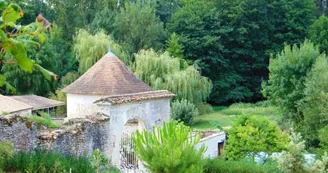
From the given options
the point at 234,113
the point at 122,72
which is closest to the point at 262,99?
the point at 234,113

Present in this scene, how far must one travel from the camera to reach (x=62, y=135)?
12.3 meters

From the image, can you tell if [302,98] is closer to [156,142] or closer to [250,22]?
[156,142]

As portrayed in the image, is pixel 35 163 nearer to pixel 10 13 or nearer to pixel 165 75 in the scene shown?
pixel 10 13

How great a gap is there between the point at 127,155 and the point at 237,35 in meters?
27.9

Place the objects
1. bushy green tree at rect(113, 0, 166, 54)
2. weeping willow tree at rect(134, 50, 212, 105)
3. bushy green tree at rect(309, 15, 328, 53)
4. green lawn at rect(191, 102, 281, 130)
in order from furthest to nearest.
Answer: bushy green tree at rect(309, 15, 328, 53), bushy green tree at rect(113, 0, 166, 54), green lawn at rect(191, 102, 281, 130), weeping willow tree at rect(134, 50, 212, 105)

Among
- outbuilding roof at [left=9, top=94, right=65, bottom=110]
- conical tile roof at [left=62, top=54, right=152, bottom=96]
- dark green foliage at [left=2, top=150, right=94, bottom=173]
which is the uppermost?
conical tile roof at [left=62, top=54, right=152, bottom=96]

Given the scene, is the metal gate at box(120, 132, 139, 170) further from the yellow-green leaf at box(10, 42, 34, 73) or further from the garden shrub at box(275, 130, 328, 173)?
the yellow-green leaf at box(10, 42, 34, 73)

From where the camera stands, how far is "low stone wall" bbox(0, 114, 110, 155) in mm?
11140

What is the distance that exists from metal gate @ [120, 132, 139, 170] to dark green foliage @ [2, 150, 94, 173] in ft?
13.4

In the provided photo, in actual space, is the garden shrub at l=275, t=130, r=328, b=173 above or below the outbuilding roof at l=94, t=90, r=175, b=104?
below

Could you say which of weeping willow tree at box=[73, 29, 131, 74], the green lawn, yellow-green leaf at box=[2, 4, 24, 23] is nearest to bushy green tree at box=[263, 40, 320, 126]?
the green lawn

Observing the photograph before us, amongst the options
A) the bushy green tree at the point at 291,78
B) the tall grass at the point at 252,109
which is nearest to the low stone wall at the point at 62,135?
the bushy green tree at the point at 291,78

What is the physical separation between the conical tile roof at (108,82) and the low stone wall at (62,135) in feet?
11.0

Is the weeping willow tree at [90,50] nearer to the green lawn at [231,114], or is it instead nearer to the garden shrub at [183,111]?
the garden shrub at [183,111]
